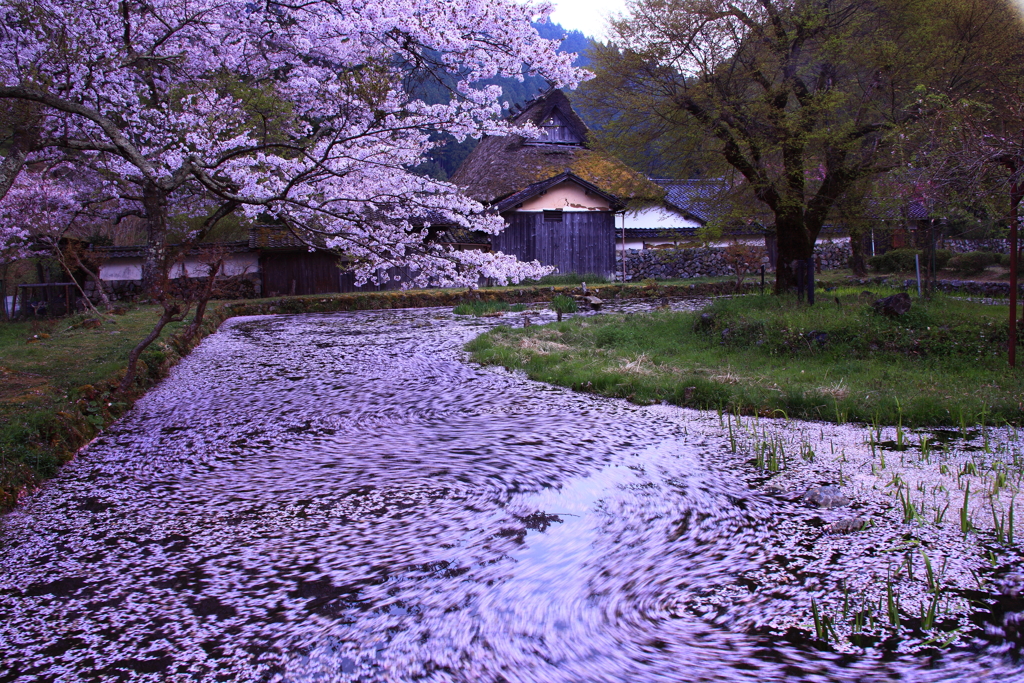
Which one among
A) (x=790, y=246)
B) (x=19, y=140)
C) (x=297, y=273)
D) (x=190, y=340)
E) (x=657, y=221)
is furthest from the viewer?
(x=657, y=221)

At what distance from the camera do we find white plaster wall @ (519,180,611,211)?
2503cm

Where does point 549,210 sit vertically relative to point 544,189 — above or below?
below

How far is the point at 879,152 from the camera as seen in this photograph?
1059 cm

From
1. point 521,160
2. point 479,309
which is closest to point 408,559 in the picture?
point 479,309

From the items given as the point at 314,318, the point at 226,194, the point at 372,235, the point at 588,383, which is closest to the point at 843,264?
the point at 314,318

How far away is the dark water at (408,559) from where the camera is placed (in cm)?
283

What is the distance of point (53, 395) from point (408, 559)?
454 cm

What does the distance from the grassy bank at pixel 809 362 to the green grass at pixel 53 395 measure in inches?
198

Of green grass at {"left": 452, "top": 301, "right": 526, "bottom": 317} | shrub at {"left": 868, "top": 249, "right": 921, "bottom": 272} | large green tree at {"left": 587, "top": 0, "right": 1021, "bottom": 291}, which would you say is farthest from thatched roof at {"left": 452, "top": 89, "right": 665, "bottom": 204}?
large green tree at {"left": 587, "top": 0, "right": 1021, "bottom": 291}

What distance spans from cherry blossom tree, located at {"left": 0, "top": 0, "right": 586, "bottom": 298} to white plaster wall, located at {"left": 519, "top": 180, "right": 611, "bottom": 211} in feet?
43.2

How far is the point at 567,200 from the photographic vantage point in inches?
1000

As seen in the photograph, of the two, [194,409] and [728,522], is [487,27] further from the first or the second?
[728,522]

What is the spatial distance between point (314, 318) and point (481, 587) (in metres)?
16.4

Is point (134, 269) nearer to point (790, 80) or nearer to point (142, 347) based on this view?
point (142, 347)
